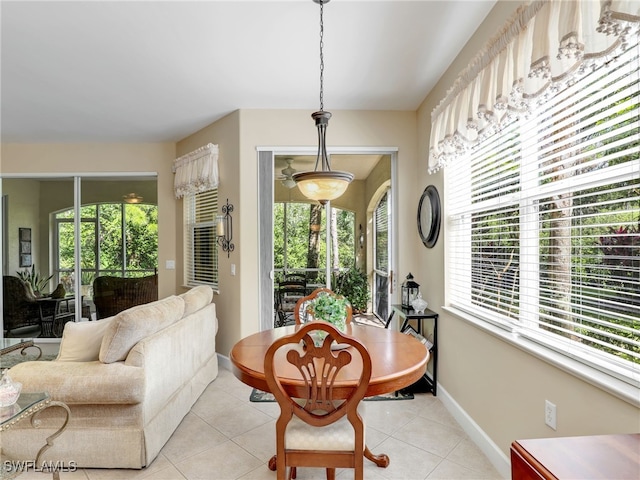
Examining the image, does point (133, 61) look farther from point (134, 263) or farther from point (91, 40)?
point (134, 263)

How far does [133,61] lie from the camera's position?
107 inches

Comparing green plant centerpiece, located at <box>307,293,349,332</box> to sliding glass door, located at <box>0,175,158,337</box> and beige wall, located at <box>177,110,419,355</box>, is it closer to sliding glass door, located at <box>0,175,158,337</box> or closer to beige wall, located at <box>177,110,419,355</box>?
beige wall, located at <box>177,110,419,355</box>

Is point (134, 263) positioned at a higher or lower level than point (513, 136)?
lower

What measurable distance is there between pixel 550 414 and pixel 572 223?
91 centimetres

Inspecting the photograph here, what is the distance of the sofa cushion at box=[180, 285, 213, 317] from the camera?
3010mm

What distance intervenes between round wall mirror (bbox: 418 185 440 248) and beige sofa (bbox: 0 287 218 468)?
7.77ft

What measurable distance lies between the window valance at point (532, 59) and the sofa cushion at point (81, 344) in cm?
264

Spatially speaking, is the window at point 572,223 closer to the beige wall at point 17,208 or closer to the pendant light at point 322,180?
the pendant light at point 322,180

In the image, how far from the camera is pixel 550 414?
1.64 metres

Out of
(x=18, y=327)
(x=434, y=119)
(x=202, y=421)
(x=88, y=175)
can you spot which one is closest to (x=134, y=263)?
(x=88, y=175)

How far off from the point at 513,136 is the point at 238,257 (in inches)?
108

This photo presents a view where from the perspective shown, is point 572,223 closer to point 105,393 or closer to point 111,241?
point 105,393

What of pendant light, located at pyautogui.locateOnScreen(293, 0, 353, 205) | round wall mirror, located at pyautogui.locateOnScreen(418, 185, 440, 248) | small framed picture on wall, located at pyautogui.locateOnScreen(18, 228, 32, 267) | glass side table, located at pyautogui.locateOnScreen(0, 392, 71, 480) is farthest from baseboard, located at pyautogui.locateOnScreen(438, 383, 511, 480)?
small framed picture on wall, located at pyautogui.locateOnScreen(18, 228, 32, 267)

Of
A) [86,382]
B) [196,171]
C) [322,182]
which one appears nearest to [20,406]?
[86,382]
